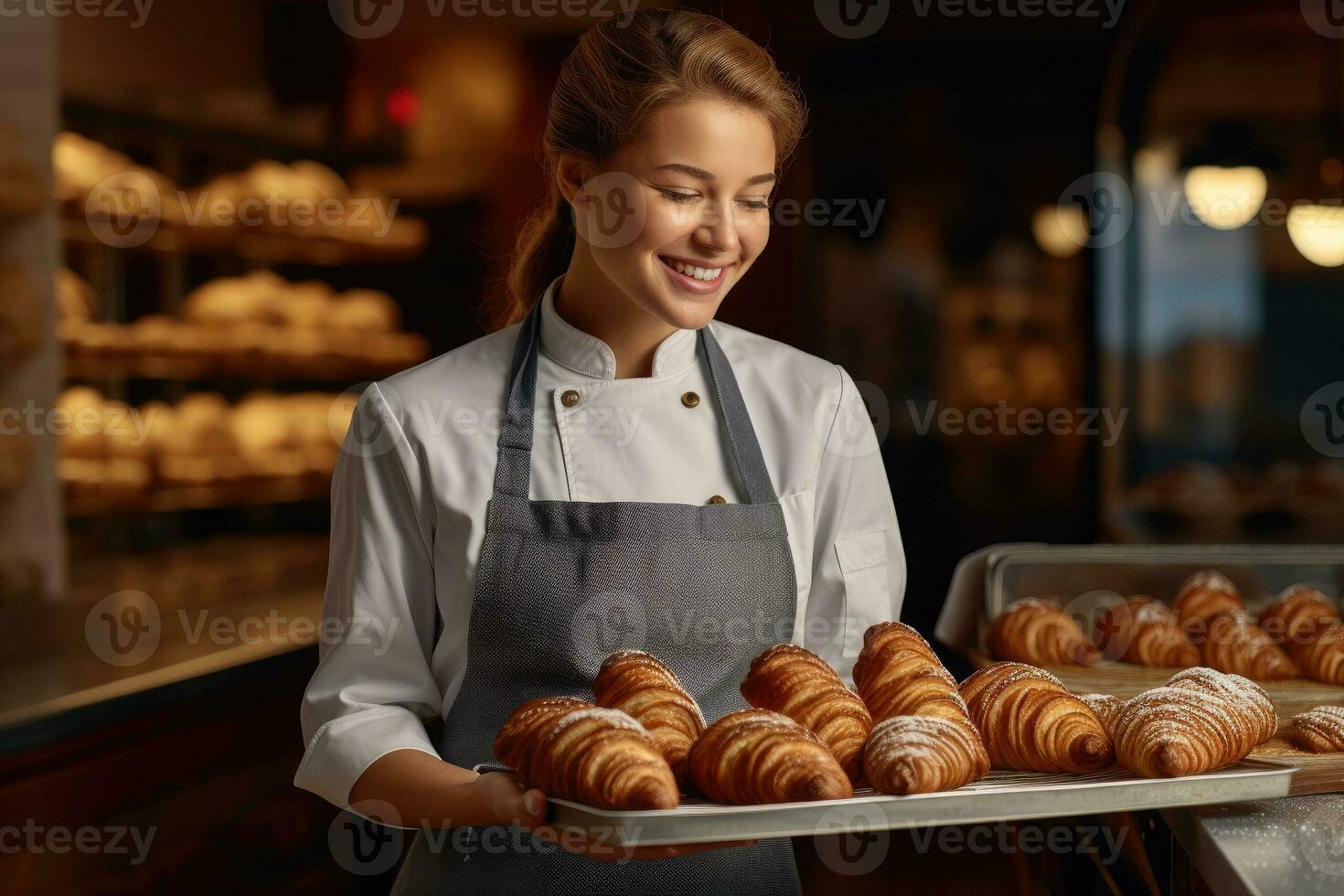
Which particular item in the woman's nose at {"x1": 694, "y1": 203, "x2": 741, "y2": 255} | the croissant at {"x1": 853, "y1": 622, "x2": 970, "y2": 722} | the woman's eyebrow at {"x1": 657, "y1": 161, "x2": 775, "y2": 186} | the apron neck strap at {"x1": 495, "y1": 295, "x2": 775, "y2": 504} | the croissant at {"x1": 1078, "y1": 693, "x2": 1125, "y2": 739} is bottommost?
the croissant at {"x1": 1078, "y1": 693, "x2": 1125, "y2": 739}

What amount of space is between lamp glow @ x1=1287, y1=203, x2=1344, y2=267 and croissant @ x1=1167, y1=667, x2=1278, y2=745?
2839 mm

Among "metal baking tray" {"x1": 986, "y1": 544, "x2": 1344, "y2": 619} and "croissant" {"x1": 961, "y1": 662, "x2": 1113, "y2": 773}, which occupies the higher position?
"croissant" {"x1": 961, "y1": 662, "x2": 1113, "y2": 773}

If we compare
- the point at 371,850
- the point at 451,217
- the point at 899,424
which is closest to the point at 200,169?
the point at 451,217

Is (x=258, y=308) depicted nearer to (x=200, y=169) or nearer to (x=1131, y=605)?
(x=200, y=169)

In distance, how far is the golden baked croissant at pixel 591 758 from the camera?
1.07 meters

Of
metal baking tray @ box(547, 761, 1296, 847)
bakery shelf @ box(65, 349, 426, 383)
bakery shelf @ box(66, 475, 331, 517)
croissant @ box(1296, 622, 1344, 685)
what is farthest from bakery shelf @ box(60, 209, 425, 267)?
croissant @ box(1296, 622, 1344, 685)

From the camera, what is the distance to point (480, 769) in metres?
A: 1.34

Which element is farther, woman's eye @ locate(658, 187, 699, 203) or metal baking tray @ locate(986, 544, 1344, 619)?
metal baking tray @ locate(986, 544, 1344, 619)

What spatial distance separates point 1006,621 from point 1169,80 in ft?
15.7

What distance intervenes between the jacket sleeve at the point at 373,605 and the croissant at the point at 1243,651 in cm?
124

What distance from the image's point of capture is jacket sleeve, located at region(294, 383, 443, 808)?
145cm

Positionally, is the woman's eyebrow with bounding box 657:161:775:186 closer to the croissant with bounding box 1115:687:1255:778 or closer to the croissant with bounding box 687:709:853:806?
the croissant with bounding box 687:709:853:806

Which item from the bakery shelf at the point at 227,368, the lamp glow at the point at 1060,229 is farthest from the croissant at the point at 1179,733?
the lamp glow at the point at 1060,229

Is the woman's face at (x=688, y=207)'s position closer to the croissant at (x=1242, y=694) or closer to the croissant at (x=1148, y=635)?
the croissant at (x=1242, y=694)
